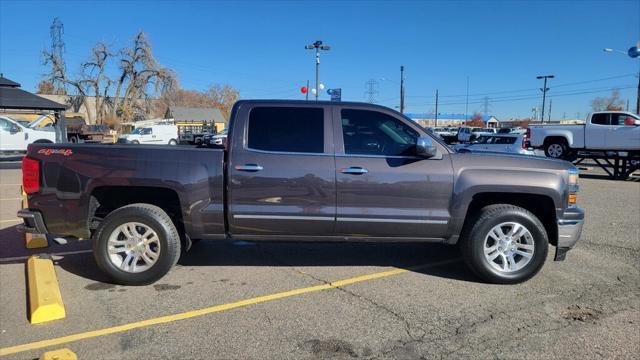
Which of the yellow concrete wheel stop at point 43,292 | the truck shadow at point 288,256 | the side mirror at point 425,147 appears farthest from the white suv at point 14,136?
the side mirror at point 425,147

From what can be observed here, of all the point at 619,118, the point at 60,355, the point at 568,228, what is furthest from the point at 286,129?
the point at 619,118

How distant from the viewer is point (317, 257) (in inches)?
233

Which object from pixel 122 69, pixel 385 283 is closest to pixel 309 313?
pixel 385 283

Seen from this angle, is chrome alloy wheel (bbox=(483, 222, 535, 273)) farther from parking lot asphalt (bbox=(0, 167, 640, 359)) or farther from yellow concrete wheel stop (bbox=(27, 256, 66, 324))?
yellow concrete wheel stop (bbox=(27, 256, 66, 324))

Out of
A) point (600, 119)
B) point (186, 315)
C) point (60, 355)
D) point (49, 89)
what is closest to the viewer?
point (60, 355)

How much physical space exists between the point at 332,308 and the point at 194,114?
276ft

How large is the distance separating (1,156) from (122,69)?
178ft

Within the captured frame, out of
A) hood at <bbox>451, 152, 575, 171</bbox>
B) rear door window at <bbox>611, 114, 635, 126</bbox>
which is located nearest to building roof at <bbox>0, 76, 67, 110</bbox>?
hood at <bbox>451, 152, 575, 171</bbox>

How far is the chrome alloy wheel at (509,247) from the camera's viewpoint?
193 inches

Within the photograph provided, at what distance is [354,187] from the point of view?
187 inches

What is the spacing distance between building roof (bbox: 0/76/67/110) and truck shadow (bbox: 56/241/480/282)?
39.7ft

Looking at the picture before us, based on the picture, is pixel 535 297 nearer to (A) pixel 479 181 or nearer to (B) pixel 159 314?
(A) pixel 479 181

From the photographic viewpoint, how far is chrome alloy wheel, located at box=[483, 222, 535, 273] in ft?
16.0

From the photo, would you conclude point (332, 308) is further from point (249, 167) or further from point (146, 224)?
point (146, 224)
